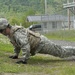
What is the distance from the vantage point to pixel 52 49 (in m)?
7.49

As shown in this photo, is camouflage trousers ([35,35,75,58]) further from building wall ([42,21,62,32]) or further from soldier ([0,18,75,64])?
building wall ([42,21,62,32])

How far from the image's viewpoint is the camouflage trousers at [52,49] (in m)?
7.42

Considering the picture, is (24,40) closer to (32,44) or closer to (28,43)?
(28,43)

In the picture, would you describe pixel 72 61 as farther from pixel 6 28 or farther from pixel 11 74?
pixel 11 74

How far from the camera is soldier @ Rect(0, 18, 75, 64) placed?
276 inches

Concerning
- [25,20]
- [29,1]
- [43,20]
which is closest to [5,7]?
[29,1]

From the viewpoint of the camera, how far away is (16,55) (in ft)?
25.8

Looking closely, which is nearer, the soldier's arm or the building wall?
the soldier's arm

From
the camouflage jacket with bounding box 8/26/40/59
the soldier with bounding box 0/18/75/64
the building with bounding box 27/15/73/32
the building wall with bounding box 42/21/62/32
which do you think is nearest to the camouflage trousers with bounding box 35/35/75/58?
the soldier with bounding box 0/18/75/64

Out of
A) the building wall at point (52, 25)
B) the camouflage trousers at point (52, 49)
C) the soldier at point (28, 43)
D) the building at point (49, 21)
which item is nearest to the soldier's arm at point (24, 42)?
the soldier at point (28, 43)

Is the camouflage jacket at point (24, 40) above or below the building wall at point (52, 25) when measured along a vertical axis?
above

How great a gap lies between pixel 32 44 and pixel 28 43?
237 millimetres

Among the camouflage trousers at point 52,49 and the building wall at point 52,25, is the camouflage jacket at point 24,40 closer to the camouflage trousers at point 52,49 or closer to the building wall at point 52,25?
the camouflage trousers at point 52,49

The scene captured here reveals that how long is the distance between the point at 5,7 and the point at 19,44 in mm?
90822
